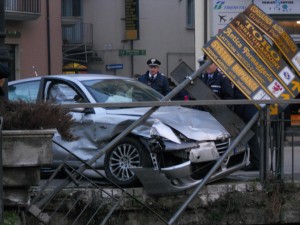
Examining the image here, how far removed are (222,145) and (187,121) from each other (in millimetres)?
519

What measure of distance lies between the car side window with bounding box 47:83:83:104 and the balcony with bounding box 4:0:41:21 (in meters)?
18.9

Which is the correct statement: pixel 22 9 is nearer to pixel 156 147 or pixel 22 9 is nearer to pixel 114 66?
pixel 114 66

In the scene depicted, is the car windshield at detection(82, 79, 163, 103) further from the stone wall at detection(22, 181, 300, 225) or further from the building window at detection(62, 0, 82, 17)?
the building window at detection(62, 0, 82, 17)

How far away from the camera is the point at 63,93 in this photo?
10.3 metres

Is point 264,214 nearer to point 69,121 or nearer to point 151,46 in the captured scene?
point 69,121

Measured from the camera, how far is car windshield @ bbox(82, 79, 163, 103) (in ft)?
33.3

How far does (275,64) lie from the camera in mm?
8812

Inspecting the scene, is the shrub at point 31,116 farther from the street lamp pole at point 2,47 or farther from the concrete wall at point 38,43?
the concrete wall at point 38,43

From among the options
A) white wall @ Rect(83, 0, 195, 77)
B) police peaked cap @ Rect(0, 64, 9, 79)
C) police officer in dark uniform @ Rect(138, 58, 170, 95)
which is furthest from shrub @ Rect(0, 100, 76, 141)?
white wall @ Rect(83, 0, 195, 77)

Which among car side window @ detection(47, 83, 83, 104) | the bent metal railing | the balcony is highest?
the balcony

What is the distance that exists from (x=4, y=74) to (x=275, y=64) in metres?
3.74

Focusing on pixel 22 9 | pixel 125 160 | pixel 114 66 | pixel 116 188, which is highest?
pixel 22 9

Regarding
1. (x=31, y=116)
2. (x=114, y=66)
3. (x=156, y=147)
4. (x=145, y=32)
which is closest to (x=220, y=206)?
(x=156, y=147)

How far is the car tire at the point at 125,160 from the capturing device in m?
8.84
